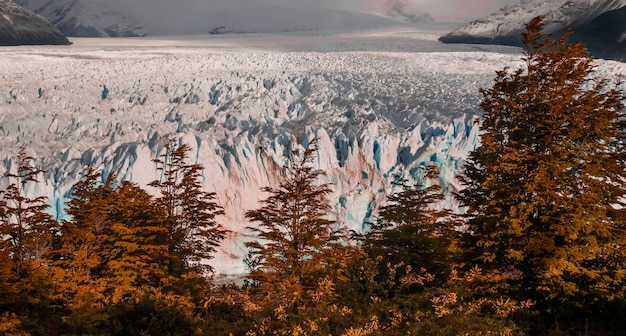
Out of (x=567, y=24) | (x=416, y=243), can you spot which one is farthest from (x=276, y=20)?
(x=416, y=243)

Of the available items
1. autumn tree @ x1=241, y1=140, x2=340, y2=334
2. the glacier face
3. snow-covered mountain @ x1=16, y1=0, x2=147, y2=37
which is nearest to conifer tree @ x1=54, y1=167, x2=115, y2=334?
autumn tree @ x1=241, y1=140, x2=340, y2=334

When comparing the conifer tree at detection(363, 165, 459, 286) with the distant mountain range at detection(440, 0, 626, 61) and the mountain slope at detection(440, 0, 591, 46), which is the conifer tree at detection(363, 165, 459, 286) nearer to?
the distant mountain range at detection(440, 0, 626, 61)

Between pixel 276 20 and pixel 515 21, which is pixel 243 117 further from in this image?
pixel 276 20

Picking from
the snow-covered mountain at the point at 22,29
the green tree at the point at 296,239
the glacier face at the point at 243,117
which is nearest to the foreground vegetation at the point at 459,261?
the green tree at the point at 296,239

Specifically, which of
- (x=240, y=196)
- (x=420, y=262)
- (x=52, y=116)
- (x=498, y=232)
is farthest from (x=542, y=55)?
(x=52, y=116)

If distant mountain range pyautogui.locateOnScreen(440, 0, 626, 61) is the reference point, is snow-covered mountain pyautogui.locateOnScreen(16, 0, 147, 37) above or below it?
above

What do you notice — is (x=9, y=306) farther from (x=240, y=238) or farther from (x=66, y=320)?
(x=240, y=238)
